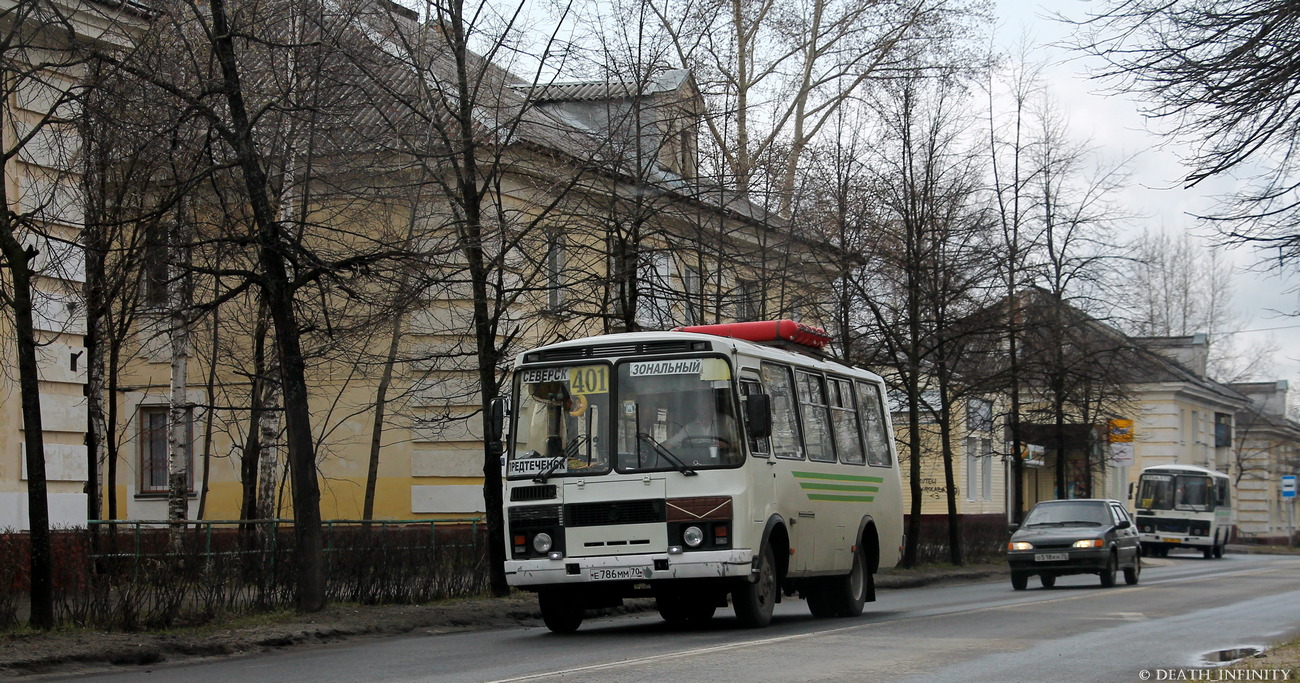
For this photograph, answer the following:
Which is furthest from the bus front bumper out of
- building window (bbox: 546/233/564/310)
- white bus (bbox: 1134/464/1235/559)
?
white bus (bbox: 1134/464/1235/559)

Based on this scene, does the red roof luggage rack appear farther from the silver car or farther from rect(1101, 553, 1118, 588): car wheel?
rect(1101, 553, 1118, 588): car wheel

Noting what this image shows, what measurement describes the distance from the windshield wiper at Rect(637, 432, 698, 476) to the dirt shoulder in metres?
3.50

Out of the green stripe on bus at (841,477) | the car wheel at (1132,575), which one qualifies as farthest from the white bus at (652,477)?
the car wheel at (1132,575)

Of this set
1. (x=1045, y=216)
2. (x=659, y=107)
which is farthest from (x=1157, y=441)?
(x=659, y=107)

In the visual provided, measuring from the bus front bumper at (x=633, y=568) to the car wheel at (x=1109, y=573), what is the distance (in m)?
13.9

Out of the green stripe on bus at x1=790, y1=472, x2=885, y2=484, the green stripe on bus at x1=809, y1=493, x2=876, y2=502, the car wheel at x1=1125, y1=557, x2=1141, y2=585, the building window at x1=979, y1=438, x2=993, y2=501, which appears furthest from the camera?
the building window at x1=979, y1=438, x2=993, y2=501

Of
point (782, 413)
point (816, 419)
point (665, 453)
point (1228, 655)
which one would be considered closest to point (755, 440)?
point (665, 453)

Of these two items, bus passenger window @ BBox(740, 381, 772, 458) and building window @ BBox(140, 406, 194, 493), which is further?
building window @ BBox(140, 406, 194, 493)

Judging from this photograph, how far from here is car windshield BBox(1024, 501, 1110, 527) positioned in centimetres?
2720

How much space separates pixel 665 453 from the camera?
48.0 feet

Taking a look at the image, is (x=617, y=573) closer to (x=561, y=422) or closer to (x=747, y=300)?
(x=561, y=422)

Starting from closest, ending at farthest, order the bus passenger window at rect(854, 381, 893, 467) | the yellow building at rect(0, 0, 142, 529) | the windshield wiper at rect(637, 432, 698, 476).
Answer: the windshield wiper at rect(637, 432, 698, 476), the yellow building at rect(0, 0, 142, 529), the bus passenger window at rect(854, 381, 893, 467)

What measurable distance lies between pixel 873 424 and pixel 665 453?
6.05 meters

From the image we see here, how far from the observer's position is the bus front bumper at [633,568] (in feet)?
46.7
